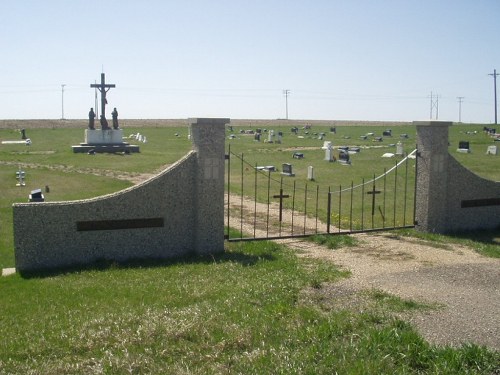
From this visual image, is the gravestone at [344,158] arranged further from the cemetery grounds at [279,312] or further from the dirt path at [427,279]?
the cemetery grounds at [279,312]

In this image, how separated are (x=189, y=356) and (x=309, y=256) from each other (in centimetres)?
531

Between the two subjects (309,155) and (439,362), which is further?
(309,155)

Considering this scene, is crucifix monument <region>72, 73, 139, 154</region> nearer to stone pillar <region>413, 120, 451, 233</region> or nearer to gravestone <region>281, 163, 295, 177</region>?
gravestone <region>281, 163, 295, 177</region>

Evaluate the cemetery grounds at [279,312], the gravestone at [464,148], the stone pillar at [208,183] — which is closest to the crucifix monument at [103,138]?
the gravestone at [464,148]

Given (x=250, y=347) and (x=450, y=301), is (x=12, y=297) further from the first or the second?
(x=450, y=301)

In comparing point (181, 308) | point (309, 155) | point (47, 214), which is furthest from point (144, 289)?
point (309, 155)

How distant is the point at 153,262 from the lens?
1037 centimetres

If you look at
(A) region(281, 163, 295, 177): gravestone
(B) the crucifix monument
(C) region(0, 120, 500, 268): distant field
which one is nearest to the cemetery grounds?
(C) region(0, 120, 500, 268): distant field

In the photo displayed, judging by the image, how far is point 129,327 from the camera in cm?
644

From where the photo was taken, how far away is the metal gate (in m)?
12.8

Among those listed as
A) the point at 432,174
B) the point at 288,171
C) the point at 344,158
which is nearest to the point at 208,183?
the point at 432,174

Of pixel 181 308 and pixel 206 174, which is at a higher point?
pixel 206 174

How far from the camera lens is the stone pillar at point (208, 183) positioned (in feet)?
35.2

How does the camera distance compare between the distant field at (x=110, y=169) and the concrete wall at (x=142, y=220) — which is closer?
the concrete wall at (x=142, y=220)
